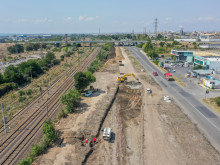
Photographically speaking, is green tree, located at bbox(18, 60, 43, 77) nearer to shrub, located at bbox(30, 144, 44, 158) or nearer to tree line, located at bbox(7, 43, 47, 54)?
shrub, located at bbox(30, 144, 44, 158)

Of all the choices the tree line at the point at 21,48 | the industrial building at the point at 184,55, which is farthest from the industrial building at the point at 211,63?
the tree line at the point at 21,48

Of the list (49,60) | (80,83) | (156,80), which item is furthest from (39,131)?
(49,60)

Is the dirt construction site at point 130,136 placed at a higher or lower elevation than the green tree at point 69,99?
lower

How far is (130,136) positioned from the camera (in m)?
24.7

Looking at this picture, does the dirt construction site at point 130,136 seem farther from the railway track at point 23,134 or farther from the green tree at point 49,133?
the railway track at point 23,134

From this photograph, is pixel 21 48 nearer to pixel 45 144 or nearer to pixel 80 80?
pixel 80 80

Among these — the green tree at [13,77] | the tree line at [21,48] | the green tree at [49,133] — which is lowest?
the green tree at [49,133]

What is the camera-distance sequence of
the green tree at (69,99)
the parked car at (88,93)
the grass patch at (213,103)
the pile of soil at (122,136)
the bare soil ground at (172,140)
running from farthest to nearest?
the parked car at (88,93)
the grass patch at (213,103)
the green tree at (69,99)
the bare soil ground at (172,140)
the pile of soil at (122,136)

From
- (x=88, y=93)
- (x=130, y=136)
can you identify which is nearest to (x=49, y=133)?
(x=130, y=136)

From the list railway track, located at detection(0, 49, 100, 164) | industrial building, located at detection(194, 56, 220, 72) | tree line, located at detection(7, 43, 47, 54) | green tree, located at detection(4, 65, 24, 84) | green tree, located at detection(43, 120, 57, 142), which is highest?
tree line, located at detection(7, 43, 47, 54)

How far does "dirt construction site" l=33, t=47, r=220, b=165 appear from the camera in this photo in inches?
790

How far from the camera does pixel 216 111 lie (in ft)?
105

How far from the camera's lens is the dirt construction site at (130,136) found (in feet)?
65.9

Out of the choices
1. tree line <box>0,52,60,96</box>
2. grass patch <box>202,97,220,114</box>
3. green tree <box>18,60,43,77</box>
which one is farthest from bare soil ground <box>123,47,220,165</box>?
green tree <box>18,60,43,77</box>
